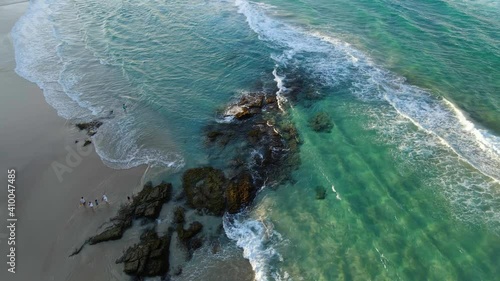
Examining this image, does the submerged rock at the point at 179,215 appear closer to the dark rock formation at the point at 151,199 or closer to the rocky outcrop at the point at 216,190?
the rocky outcrop at the point at 216,190

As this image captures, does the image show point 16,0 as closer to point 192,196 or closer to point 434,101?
point 192,196

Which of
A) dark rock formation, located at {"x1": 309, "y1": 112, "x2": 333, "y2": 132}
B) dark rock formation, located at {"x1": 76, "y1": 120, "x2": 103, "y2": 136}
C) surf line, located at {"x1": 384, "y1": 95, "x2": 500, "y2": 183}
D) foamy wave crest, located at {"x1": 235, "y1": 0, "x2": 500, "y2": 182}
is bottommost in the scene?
dark rock formation, located at {"x1": 76, "y1": 120, "x2": 103, "y2": 136}

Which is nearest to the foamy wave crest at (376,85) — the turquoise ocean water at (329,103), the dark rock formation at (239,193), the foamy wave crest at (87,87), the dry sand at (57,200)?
the turquoise ocean water at (329,103)

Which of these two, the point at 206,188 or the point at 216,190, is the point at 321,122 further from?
the point at 206,188

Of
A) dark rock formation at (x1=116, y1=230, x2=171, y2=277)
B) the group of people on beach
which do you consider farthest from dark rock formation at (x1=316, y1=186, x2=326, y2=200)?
the group of people on beach

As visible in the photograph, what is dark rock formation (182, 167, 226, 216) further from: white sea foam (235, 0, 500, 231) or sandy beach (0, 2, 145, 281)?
white sea foam (235, 0, 500, 231)
